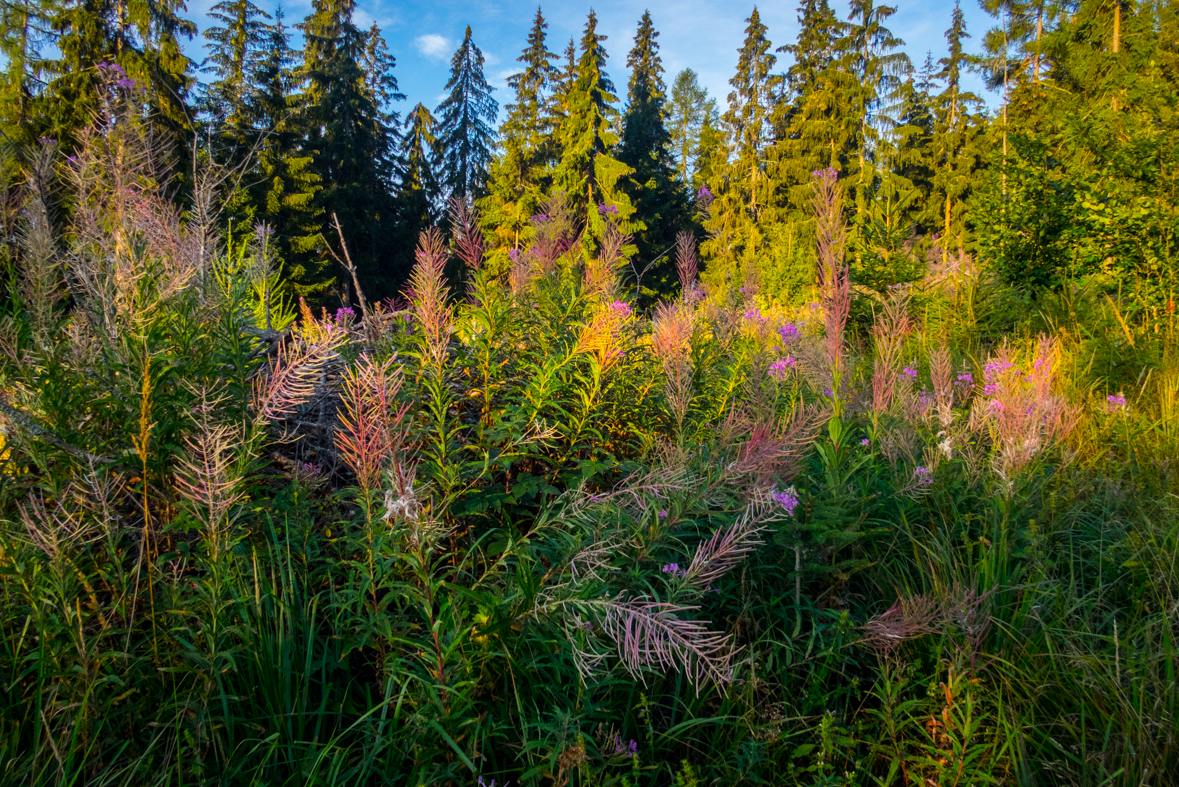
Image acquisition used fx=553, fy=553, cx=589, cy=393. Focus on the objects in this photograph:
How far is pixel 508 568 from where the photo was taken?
5.64 feet

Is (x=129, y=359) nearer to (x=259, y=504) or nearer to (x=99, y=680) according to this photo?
(x=259, y=504)

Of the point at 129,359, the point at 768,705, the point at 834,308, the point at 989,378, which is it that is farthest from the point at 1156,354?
the point at 129,359

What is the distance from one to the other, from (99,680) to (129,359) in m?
0.94

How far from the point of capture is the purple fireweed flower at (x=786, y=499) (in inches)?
66.8

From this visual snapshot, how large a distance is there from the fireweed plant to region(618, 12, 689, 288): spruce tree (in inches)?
978

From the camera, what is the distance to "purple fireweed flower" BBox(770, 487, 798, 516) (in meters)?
1.70

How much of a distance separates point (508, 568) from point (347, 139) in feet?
95.6

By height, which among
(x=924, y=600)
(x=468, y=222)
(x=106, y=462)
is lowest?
(x=924, y=600)

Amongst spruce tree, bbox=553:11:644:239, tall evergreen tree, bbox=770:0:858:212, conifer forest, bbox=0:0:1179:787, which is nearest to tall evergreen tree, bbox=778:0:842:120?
tall evergreen tree, bbox=770:0:858:212

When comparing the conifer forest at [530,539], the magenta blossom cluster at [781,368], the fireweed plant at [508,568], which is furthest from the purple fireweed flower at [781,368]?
the fireweed plant at [508,568]

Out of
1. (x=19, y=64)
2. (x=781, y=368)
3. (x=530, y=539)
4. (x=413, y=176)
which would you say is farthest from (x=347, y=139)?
(x=530, y=539)

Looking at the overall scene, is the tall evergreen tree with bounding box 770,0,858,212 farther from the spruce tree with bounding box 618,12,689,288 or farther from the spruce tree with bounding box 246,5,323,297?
the spruce tree with bounding box 246,5,323,297

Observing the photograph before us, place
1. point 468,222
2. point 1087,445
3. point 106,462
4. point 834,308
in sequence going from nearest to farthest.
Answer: point 106,462
point 834,308
point 468,222
point 1087,445

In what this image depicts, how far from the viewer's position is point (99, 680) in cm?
129
